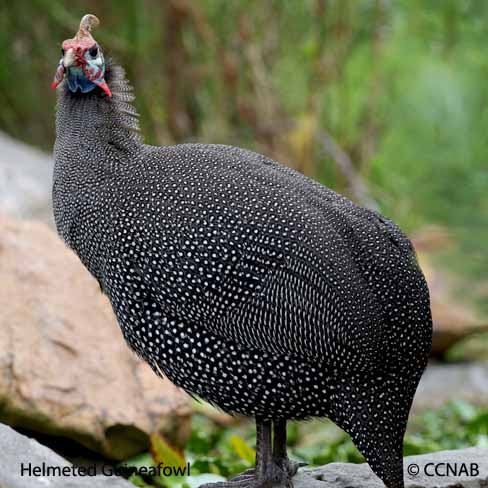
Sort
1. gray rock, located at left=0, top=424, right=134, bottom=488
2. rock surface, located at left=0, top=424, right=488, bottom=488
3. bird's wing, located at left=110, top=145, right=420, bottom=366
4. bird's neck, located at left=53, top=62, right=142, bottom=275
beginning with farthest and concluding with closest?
1. bird's neck, located at left=53, top=62, right=142, bottom=275
2. bird's wing, located at left=110, top=145, right=420, bottom=366
3. rock surface, located at left=0, top=424, right=488, bottom=488
4. gray rock, located at left=0, top=424, right=134, bottom=488

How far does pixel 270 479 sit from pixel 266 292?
77 cm

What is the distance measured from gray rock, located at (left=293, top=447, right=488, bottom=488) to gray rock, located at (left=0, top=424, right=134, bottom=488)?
0.84 m

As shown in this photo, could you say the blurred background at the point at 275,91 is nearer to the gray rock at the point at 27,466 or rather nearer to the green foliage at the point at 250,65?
the green foliage at the point at 250,65

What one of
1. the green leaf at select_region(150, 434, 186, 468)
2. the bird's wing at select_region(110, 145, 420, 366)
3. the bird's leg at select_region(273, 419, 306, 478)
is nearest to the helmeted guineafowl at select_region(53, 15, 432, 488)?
the bird's wing at select_region(110, 145, 420, 366)

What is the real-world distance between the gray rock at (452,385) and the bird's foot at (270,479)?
8.27 ft

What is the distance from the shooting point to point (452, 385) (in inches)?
237

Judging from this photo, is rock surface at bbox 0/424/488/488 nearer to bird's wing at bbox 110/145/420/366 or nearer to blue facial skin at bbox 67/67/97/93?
bird's wing at bbox 110/145/420/366

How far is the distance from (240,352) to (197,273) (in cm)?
27

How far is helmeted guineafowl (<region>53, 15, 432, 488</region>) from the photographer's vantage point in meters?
2.86

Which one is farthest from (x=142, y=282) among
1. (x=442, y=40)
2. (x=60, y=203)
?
(x=442, y=40)

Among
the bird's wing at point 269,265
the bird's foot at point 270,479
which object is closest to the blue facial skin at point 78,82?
the bird's wing at point 269,265

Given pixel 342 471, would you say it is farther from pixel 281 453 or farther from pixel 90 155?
pixel 90 155

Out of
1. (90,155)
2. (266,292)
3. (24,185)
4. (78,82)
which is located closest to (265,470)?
(266,292)

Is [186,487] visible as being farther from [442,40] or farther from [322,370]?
[442,40]
